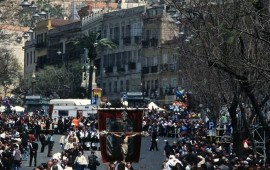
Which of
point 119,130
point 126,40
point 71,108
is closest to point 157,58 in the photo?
point 126,40

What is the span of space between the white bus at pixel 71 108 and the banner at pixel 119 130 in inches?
1847

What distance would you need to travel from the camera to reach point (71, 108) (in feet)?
334

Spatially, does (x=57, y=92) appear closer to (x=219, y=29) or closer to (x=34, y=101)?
(x=34, y=101)

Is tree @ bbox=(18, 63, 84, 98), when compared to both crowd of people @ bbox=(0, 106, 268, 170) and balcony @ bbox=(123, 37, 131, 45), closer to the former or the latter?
balcony @ bbox=(123, 37, 131, 45)

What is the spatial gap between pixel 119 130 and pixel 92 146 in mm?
21467

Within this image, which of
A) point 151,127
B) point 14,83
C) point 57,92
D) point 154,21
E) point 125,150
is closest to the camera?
point 125,150

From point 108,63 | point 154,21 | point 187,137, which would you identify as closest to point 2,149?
point 187,137

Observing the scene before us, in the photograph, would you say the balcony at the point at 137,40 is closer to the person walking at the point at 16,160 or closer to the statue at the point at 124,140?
the person walking at the point at 16,160

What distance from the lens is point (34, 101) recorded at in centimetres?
12031

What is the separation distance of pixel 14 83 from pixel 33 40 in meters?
6.52

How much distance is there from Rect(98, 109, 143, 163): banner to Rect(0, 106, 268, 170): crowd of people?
1.97 ft

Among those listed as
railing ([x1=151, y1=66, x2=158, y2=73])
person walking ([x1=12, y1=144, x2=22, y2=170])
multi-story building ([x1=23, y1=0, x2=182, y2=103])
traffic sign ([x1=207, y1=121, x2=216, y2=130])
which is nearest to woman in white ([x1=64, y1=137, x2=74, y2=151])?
person walking ([x1=12, y1=144, x2=22, y2=170])

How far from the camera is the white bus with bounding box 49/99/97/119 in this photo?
10112 centimetres

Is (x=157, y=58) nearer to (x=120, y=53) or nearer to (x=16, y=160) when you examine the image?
(x=120, y=53)
